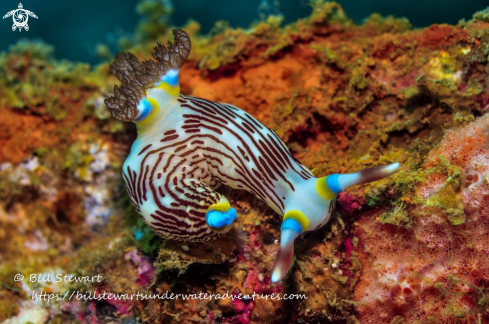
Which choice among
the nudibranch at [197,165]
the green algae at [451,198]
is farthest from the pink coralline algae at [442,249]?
the nudibranch at [197,165]

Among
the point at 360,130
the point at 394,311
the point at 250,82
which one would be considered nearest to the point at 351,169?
the point at 360,130

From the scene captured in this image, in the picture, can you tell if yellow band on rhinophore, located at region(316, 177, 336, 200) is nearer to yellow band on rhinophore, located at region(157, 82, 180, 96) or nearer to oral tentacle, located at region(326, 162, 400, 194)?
oral tentacle, located at region(326, 162, 400, 194)

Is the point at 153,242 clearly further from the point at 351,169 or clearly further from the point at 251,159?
the point at 351,169

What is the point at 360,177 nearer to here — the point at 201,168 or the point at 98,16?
the point at 201,168

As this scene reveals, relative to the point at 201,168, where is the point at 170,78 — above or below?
above

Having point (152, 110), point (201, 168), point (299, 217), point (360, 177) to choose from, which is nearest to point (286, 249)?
point (299, 217)

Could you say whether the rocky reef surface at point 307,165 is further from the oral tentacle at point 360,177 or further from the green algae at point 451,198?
the oral tentacle at point 360,177

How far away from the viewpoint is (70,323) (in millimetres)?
3785

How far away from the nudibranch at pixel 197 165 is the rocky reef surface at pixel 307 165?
400 millimetres

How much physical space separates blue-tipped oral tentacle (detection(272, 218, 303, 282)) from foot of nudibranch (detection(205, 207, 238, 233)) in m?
0.45

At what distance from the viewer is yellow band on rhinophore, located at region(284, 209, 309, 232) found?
2342 mm

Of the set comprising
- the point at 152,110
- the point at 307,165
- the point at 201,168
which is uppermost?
the point at 152,110

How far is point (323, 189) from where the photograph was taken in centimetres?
238

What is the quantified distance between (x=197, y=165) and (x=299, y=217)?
111 cm
